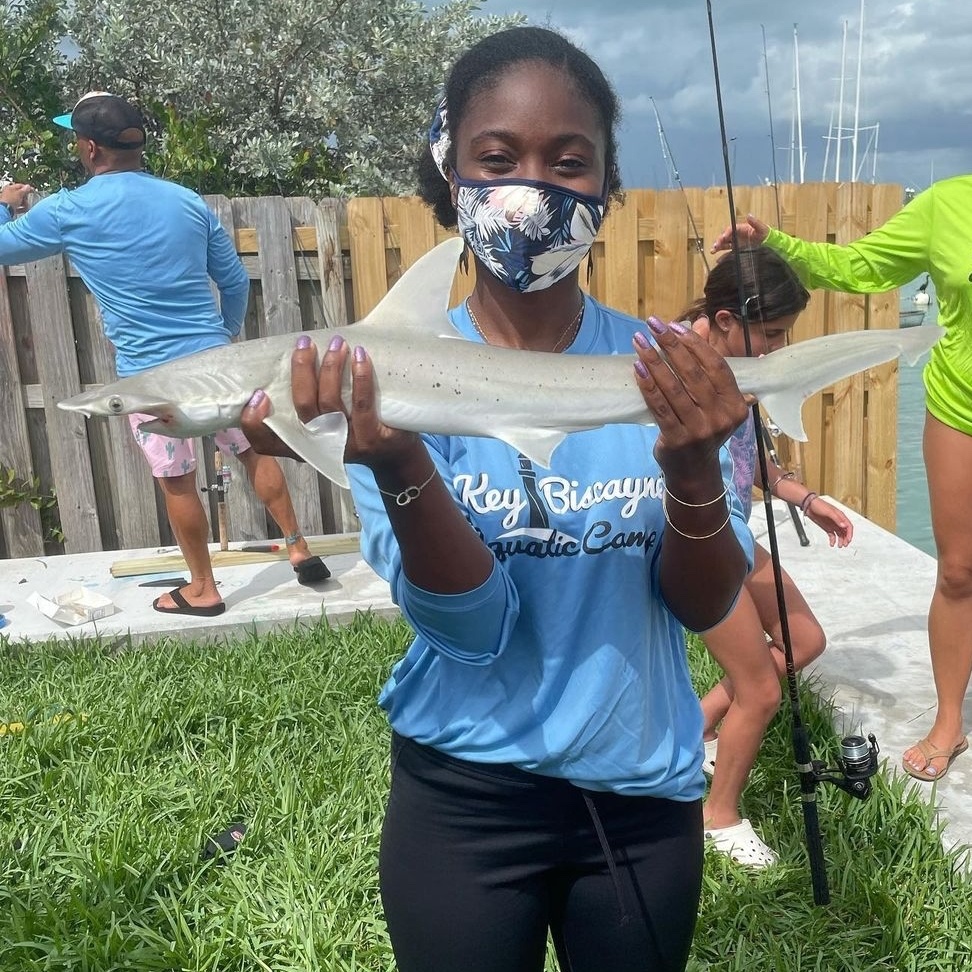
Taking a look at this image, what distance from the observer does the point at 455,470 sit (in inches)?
71.2

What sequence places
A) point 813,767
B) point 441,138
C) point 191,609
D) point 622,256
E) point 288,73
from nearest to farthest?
point 441,138
point 813,767
point 191,609
point 622,256
point 288,73

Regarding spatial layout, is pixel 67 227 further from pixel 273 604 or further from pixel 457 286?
pixel 457 286

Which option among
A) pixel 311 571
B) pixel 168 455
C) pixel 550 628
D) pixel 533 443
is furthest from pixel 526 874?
pixel 311 571

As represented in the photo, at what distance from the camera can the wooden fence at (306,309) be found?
21.8 feet

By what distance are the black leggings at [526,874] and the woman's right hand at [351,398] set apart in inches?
24.1

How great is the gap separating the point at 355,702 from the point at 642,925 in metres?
2.88

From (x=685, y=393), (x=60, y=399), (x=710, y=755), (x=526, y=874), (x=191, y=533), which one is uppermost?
(x=685, y=393)

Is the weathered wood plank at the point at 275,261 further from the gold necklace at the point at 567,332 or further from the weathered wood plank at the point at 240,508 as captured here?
the gold necklace at the point at 567,332

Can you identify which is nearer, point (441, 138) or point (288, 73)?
point (441, 138)

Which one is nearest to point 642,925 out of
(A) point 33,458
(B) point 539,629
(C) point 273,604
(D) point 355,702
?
(B) point 539,629

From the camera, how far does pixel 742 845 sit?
3.37 m

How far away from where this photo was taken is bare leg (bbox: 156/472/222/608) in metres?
5.25

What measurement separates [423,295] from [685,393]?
1.67ft

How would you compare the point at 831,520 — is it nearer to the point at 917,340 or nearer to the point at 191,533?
the point at 917,340
